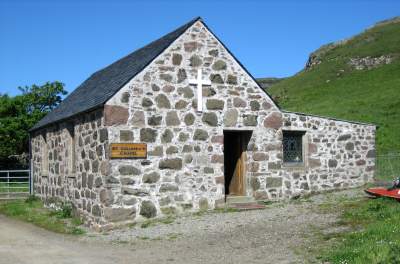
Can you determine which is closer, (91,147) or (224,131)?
(91,147)

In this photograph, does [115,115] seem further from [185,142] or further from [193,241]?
[193,241]

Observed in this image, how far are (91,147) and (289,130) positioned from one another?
6.17 metres

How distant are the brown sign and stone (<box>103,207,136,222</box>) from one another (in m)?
1.30

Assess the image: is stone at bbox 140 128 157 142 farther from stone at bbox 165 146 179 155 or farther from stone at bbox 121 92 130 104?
stone at bbox 121 92 130 104

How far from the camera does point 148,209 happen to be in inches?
525

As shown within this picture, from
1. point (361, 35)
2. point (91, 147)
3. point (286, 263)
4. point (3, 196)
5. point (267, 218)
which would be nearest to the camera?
point (286, 263)

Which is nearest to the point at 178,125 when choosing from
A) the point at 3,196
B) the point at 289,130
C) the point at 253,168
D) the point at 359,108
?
the point at 253,168

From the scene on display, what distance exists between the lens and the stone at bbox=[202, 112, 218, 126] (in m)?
14.5

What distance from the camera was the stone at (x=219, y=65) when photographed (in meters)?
14.7

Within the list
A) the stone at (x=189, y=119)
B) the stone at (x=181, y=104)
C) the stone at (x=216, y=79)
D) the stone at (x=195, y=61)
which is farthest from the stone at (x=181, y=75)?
the stone at (x=189, y=119)

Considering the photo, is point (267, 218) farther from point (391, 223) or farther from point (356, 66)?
point (356, 66)

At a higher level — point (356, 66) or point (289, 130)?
point (356, 66)

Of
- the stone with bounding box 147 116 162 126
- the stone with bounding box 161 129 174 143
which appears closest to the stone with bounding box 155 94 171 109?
the stone with bounding box 147 116 162 126

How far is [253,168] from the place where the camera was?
50.3 ft
